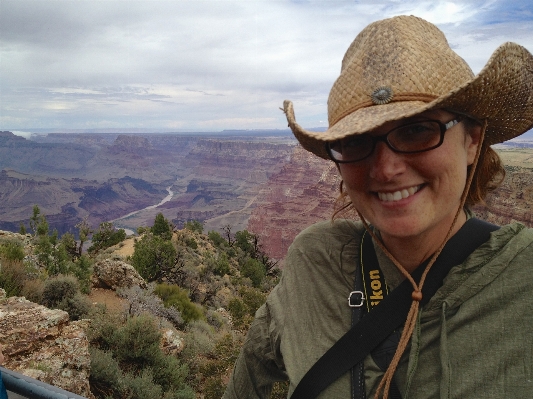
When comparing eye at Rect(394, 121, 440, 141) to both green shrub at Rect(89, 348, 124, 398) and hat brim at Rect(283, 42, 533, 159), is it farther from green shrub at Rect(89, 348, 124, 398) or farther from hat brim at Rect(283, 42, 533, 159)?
green shrub at Rect(89, 348, 124, 398)

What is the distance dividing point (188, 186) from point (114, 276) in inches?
5913

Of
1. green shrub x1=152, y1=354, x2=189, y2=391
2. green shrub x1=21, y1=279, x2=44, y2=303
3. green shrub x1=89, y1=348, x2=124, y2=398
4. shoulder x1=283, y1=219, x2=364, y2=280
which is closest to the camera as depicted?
shoulder x1=283, y1=219, x2=364, y2=280

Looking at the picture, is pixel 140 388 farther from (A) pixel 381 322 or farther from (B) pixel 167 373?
(A) pixel 381 322

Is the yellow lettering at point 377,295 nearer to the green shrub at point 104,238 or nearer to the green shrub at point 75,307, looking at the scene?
the green shrub at point 75,307

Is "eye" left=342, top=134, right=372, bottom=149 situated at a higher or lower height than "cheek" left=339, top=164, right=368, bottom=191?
higher

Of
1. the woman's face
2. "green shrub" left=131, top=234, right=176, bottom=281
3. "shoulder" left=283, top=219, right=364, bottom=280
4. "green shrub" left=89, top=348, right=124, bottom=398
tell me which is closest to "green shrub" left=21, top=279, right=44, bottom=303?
"green shrub" left=89, top=348, right=124, bottom=398

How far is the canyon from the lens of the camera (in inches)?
2296

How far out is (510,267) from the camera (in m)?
0.96

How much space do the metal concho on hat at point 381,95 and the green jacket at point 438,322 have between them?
0.53 m

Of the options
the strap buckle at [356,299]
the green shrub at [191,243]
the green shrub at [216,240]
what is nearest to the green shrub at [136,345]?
the strap buckle at [356,299]

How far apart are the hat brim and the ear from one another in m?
0.04

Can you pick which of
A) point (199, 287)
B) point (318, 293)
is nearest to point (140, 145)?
point (199, 287)

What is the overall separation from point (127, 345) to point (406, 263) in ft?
17.4

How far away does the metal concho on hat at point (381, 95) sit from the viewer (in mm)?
1052
